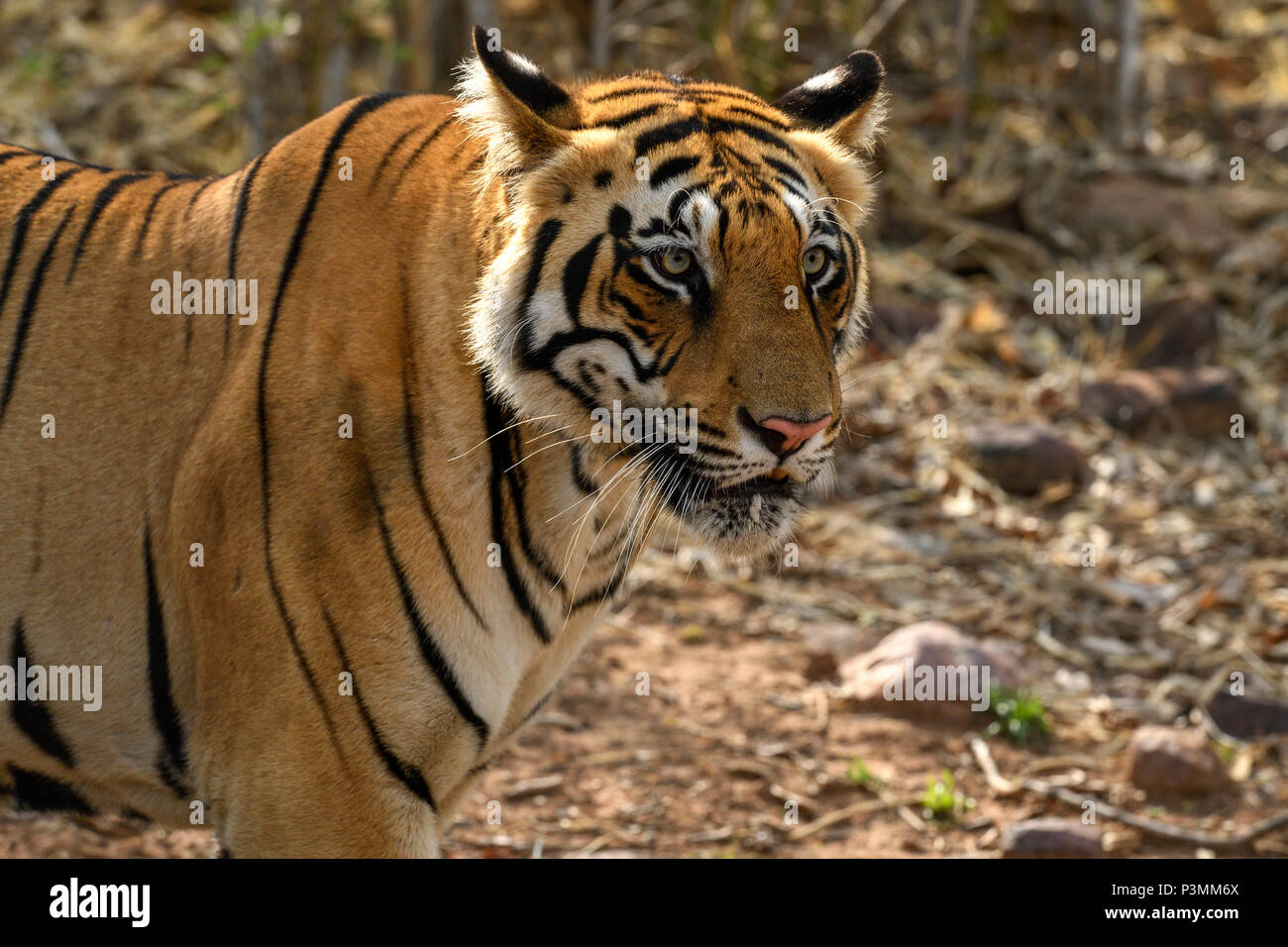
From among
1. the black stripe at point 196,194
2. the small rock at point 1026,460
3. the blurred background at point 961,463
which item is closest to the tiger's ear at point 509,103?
the black stripe at point 196,194

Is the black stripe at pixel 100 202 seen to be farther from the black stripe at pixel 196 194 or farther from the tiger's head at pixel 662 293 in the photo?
the tiger's head at pixel 662 293

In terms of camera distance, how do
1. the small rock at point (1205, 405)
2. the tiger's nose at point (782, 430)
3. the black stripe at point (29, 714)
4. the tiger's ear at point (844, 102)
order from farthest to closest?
the small rock at point (1205, 405) → the tiger's ear at point (844, 102) → the black stripe at point (29, 714) → the tiger's nose at point (782, 430)

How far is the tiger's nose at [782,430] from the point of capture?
288 centimetres

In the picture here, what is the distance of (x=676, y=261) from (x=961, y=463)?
15.4 ft

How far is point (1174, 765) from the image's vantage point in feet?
16.5

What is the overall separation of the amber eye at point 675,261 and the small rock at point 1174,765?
10.2ft

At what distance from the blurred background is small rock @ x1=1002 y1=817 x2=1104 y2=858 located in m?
0.01

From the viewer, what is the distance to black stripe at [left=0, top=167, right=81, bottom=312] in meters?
3.39

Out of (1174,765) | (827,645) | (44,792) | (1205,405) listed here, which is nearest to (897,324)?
(1205,405)

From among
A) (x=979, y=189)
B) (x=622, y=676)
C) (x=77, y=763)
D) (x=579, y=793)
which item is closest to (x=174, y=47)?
(x=979, y=189)

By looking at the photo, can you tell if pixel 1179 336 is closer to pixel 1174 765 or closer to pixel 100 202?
pixel 1174 765

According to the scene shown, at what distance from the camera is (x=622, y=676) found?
5777 mm

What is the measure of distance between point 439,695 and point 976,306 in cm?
631

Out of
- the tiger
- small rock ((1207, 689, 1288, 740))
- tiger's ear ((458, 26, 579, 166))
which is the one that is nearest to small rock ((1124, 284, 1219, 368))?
small rock ((1207, 689, 1288, 740))
